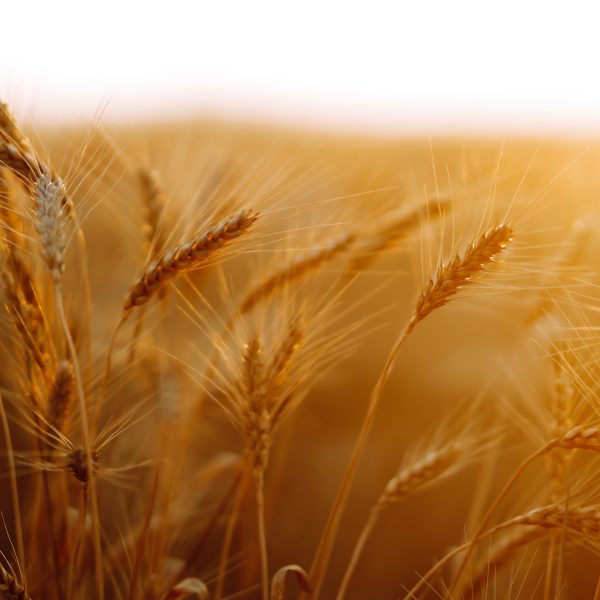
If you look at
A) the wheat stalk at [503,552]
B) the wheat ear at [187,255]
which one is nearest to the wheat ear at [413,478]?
the wheat stalk at [503,552]

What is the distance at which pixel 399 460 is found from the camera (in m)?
2.03

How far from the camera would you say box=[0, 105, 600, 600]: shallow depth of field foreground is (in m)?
0.97

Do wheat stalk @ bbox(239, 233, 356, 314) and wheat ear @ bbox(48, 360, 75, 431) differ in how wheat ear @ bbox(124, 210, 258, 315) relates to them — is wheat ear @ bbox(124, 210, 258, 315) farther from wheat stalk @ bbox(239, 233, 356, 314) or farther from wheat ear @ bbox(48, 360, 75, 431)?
wheat stalk @ bbox(239, 233, 356, 314)

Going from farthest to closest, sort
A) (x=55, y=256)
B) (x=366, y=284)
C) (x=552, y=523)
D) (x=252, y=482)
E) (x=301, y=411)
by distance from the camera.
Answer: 1. (x=366, y=284)
2. (x=301, y=411)
3. (x=252, y=482)
4. (x=552, y=523)
5. (x=55, y=256)

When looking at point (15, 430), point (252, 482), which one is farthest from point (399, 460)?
point (15, 430)

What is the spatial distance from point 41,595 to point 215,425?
41.8 inches

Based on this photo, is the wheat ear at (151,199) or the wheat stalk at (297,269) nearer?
the wheat stalk at (297,269)

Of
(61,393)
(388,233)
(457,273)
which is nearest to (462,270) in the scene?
(457,273)

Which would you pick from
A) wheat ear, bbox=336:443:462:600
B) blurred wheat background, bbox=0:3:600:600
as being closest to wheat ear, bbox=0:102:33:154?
blurred wheat background, bbox=0:3:600:600

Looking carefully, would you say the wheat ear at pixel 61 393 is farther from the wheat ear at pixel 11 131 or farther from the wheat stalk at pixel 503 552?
the wheat stalk at pixel 503 552

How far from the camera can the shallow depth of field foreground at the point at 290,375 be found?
0.97 metres

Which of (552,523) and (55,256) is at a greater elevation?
(55,256)

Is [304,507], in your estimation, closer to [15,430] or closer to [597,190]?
[15,430]

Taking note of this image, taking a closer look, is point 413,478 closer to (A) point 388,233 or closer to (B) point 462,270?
(B) point 462,270
